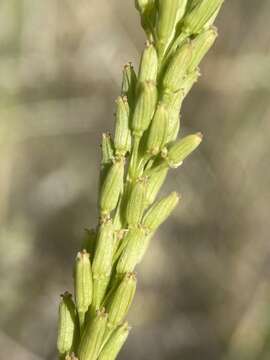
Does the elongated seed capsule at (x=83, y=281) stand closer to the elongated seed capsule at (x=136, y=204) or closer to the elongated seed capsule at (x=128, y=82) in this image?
the elongated seed capsule at (x=136, y=204)

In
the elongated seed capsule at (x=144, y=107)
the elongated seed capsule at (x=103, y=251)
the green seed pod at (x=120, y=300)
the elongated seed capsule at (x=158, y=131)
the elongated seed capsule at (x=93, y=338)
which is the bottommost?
the elongated seed capsule at (x=93, y=338)

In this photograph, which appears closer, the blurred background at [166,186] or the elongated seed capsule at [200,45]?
the elongated seed capsule at [200,45]

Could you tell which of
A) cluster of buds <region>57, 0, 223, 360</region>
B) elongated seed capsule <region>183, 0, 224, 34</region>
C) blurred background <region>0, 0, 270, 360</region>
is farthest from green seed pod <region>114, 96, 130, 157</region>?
blurred background <region>0, 0, 270, 360</region>

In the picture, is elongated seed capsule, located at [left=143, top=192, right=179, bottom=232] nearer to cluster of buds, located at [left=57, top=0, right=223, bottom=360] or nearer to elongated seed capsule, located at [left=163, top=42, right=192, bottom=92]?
cluster of buds, located at [left=57, top=0, right=223, bottom=360]

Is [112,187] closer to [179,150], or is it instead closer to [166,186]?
[179,150]

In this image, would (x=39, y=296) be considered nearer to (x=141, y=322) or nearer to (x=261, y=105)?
(x=141, y=322)

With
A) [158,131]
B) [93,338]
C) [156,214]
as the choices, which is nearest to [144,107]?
[158,131]

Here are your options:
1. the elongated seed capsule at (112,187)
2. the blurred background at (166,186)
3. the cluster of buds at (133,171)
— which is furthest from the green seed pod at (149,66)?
the blurred background at (166,186)
